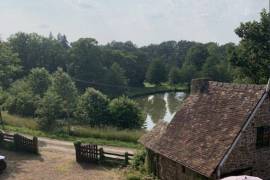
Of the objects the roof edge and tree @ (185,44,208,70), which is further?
tree @ (185,44,208,70)

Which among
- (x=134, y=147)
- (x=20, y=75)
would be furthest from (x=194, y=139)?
(x=20, y=75)

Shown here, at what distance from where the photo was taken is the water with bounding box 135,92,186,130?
192ft

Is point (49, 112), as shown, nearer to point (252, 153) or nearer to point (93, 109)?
point (93, 109)

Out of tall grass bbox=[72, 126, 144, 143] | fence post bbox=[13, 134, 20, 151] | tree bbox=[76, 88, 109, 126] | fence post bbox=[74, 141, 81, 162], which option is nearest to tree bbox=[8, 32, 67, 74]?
tree bbox=[76, 88, 109, 126]

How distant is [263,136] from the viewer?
1806 cm

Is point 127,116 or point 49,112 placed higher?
point 49,112

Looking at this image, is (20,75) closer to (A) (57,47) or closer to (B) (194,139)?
(A) (57,47)

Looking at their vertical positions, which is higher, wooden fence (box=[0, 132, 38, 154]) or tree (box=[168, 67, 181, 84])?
tree (box=[168, 67, 181, 84])

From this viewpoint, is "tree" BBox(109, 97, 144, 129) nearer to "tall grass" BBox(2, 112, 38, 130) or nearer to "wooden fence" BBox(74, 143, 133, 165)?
"tall grass" BBox(2, 112, 38, 130)

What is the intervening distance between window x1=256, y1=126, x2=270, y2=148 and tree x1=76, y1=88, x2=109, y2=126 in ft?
75.9

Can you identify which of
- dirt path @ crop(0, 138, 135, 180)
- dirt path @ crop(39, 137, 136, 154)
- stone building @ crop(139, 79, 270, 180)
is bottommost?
dirt path @ crop(0, 138, 135, 180)

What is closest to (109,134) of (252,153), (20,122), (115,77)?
(20,122)

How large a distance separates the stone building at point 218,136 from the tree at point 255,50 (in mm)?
20271

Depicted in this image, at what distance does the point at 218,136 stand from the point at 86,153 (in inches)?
458
